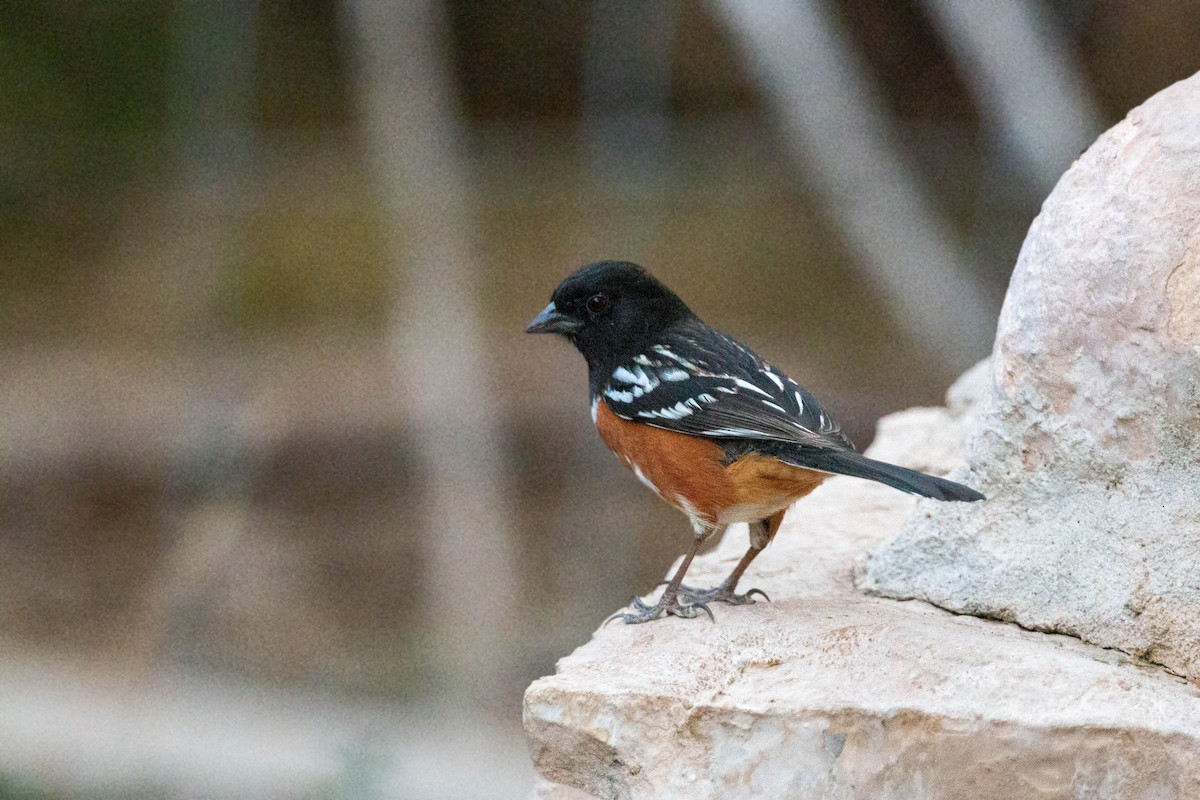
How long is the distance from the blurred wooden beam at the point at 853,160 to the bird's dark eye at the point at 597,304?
3.97 ft

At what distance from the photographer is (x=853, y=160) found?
23.1ft

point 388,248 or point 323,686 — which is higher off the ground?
point 388,248

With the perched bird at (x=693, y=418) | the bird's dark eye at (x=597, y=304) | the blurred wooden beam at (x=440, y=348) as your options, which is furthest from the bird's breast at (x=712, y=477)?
the blurred wooden beam at (x=440, y=348)

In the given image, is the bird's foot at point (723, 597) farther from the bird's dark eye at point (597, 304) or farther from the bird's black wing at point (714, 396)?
the bird's dark eye at point (597, 304)

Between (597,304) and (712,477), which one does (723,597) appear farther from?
(597,304)

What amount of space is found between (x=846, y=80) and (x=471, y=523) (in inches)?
128

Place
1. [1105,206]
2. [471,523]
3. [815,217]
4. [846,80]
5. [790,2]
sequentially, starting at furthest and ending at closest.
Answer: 1. [815,217]
2. [471,523]
3. [846,80]
4. [790,2]
5. [1105,206]

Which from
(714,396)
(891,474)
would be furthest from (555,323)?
(891,474)

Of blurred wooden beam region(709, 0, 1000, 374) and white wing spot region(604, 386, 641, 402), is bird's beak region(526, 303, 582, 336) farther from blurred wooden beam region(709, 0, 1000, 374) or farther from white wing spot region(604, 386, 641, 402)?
blurred wooden beam region(709, 0, 1000, 374)

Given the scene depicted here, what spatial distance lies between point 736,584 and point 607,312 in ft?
3.03

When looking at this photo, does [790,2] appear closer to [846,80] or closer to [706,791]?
[846,80]

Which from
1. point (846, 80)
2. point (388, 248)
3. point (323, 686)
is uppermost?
point (388, 248)

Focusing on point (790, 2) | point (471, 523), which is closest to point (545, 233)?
point (471, 523)

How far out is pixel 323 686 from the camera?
8.23m
